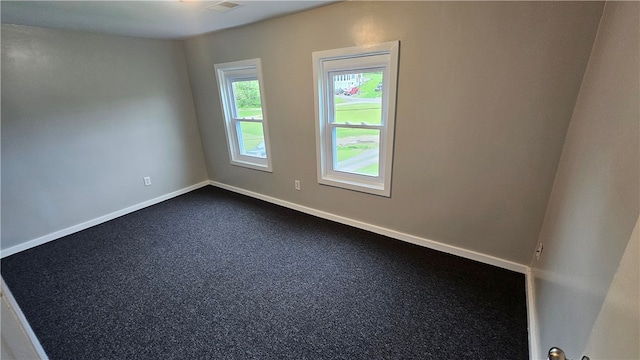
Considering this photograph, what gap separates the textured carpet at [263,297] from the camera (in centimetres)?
160

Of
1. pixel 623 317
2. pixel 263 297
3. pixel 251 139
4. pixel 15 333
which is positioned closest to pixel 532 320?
pixel 623 317

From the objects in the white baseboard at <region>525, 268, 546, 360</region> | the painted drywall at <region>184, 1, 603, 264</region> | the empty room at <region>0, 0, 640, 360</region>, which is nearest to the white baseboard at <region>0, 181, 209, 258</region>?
the empty room at <region>0, 0, 640, 360</region>

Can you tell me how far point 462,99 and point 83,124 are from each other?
3.81m

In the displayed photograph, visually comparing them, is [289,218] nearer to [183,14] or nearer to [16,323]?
[183,14]

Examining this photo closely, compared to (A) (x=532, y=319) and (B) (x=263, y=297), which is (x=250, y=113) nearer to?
(B) (x=263, y=297)

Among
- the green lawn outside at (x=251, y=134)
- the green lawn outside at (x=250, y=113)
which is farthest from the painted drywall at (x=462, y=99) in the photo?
the green lawn outside at (x=251, y=134)

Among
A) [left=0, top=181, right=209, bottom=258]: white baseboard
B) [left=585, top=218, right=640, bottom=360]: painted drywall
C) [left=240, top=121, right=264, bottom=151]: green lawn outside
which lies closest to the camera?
[left=585, top=218, right=640, bottom=360]: painted drywall

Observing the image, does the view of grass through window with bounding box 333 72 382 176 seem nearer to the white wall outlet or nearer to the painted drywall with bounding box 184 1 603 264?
the painted drywall with bounding box 184 1 603 264

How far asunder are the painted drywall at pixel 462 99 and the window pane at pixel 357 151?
0.25m

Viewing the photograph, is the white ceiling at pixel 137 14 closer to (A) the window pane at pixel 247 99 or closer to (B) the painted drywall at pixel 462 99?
(B) the painted drywall at pixel 462 99

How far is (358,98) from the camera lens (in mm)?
2508

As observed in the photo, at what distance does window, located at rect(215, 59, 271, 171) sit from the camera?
319cm

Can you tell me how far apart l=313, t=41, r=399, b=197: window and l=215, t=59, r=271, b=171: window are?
2.66ft

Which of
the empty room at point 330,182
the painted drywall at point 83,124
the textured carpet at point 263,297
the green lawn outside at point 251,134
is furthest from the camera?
the green lawn outside at point 251,134
